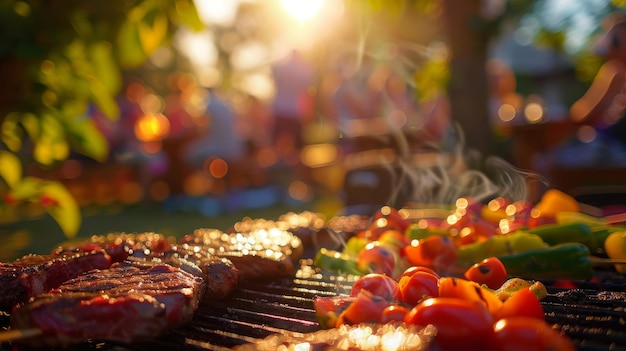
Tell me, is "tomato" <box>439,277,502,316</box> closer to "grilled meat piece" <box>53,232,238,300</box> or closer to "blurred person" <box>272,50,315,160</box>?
"grilled meat piece" <box>53,232,238,300</box>

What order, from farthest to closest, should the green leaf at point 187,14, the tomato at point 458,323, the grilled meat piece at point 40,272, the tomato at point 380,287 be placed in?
the green leaf at point 187,14 < the grilled meat piece at point 40,272 < the tomato at point 380,287 < the tomato at point 458,323

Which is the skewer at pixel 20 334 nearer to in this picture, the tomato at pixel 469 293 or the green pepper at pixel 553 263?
the tomato at pixel 469 293

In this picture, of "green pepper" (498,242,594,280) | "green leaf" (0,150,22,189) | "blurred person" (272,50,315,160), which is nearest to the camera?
"green pepper" (498,242,594,280)

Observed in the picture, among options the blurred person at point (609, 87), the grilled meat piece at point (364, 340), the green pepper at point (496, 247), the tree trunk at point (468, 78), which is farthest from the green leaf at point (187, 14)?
the blurred person at point (609, 87)

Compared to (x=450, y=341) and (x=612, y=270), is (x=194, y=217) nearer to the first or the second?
(x=612, y=270)

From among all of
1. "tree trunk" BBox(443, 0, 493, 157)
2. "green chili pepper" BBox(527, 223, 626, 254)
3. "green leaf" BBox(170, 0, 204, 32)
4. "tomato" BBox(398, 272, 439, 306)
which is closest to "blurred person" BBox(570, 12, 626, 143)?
"tree trunk" BBox(443, 0, 493, 157)

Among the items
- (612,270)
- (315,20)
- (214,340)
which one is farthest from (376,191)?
(315,20)
